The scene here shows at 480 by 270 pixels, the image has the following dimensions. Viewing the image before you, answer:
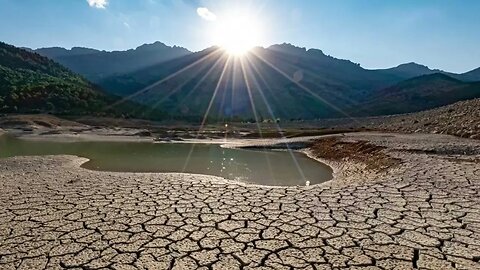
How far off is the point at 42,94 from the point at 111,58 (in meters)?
114

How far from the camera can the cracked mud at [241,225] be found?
4305mm

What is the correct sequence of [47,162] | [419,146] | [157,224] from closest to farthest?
[157,224] < [47,162] < [419,146]

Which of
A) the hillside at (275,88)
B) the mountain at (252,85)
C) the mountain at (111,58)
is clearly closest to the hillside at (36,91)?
the hillside at (275,88)

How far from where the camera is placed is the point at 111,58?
16200cm

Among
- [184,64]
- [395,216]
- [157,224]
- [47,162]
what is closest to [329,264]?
[395,216]

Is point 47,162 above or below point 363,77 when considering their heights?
below

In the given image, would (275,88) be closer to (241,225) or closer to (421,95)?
(421,95)

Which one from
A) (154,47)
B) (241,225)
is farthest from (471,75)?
(241,225)

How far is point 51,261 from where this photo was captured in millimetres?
4316

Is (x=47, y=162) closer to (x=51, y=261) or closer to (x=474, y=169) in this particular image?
(x=51, y=261)

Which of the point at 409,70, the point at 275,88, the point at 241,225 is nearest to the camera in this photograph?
the point at 241,225

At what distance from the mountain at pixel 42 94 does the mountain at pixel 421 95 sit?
45902 millimetres

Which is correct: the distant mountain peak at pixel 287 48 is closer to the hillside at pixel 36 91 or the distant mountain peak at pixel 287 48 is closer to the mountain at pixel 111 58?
the mountain at pixel 111 58

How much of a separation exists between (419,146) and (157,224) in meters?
13.2
